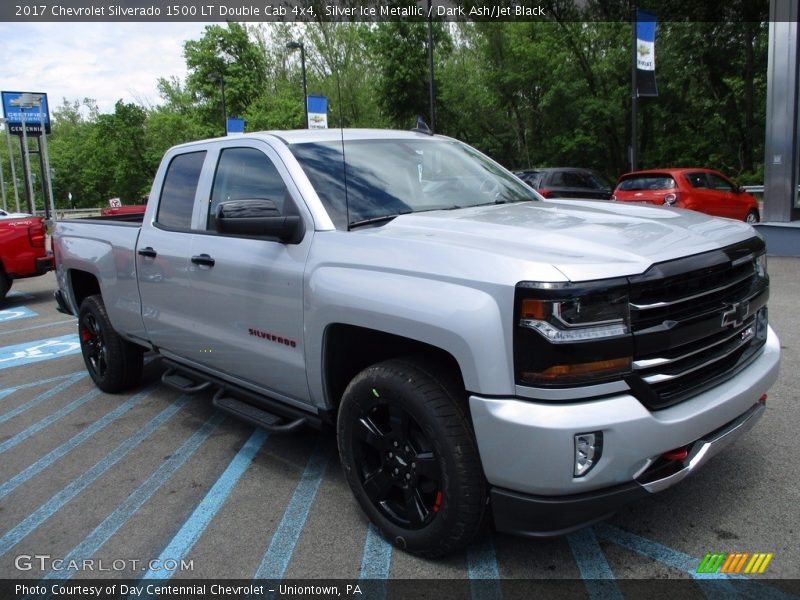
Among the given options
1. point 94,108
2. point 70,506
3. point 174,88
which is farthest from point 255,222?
point 94,108

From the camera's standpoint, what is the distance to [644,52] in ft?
55.5

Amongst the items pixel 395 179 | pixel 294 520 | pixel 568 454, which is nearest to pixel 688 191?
pixel 395 179

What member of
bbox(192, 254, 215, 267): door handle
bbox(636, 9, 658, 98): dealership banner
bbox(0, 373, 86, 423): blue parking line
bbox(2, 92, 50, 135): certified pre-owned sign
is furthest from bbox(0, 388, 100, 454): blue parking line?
bbox(2, 92, 50, 135): certified pre-owned sign

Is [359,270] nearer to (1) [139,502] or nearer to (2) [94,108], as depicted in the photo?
(1) [139,502]

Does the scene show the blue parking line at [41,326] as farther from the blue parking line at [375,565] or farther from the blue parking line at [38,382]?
the blue parking line at [375,565]

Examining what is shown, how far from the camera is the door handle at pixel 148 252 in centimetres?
441

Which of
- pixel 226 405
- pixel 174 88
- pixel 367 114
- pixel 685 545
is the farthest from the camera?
Answer: pixel 174 88

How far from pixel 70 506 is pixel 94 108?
94.4m

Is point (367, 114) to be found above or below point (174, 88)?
below

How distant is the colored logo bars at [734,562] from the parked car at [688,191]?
12217 mm

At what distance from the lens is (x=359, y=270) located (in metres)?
2.94

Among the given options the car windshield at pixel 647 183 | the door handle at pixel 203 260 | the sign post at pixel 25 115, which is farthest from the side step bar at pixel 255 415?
the sign post at pixel 25 115

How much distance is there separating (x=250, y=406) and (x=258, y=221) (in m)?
1.26

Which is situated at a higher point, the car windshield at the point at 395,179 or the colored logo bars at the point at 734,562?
the car windshield at the point at 395,179
